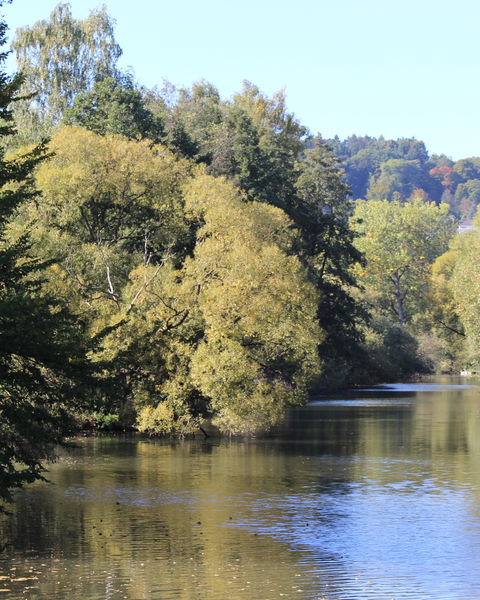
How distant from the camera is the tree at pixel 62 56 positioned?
78.9 metres

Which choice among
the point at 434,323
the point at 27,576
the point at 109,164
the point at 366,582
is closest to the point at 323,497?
the point at 366,582

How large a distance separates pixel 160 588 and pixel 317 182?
66051 mm

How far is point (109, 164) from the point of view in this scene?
53.7 meters

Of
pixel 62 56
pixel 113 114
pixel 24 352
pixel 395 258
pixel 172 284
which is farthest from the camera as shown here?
pixel 395 258

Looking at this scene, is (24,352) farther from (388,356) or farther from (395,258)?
(395,258)

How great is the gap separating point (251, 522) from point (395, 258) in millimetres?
95335

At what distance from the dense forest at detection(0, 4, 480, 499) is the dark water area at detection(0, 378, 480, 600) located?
2332 millimetres

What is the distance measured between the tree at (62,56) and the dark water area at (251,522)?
4068 cm

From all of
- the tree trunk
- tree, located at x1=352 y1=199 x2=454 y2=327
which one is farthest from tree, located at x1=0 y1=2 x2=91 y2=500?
the tree trunk

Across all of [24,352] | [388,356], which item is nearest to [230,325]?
[24,352]

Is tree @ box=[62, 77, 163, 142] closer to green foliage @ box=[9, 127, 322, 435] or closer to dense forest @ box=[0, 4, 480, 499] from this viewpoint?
dense forest @ box=[0, 4, 480, 499]

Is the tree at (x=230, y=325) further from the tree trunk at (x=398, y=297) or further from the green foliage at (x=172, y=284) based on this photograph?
the tree trunk at (x=398, y=297)

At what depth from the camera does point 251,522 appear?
2781cm

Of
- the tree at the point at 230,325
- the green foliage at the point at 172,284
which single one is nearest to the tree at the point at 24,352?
the green foliage at the point at 172,284
